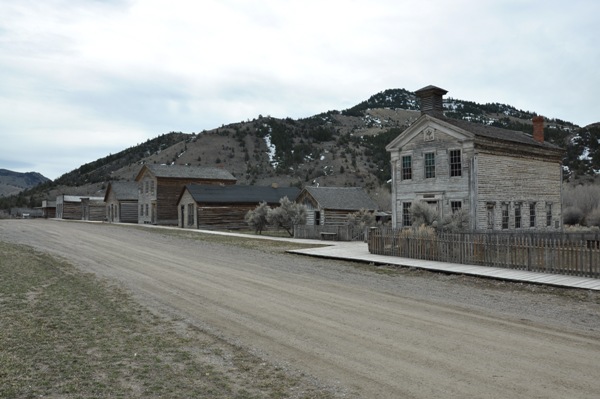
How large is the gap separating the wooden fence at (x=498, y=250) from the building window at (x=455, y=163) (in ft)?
25.8

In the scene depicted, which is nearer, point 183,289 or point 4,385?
point 4,385

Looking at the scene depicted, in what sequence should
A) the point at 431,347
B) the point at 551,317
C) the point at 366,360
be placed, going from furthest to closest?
the point at 551,317 < the point at 431,347 < the point at 366,360

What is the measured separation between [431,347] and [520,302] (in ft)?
17.5

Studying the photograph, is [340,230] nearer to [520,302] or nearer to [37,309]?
[520,302]

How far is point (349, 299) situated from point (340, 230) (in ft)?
68.8

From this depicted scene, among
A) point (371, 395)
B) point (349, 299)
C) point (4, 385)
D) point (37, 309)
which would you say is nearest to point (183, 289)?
point (37, 309)

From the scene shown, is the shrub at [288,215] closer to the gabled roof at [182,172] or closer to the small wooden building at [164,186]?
the small wooden building at [164,186]

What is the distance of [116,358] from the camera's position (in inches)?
285

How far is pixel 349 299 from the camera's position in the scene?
12.3 m

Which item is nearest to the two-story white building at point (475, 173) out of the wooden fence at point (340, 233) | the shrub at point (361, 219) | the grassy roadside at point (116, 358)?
the wooden fence at point (340, 233)

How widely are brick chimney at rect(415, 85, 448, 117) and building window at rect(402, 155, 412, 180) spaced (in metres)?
3.16

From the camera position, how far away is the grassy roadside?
5.98 meters

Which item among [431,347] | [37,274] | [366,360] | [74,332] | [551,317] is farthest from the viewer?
[37,274]

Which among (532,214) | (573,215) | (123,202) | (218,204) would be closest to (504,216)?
(532,214)
